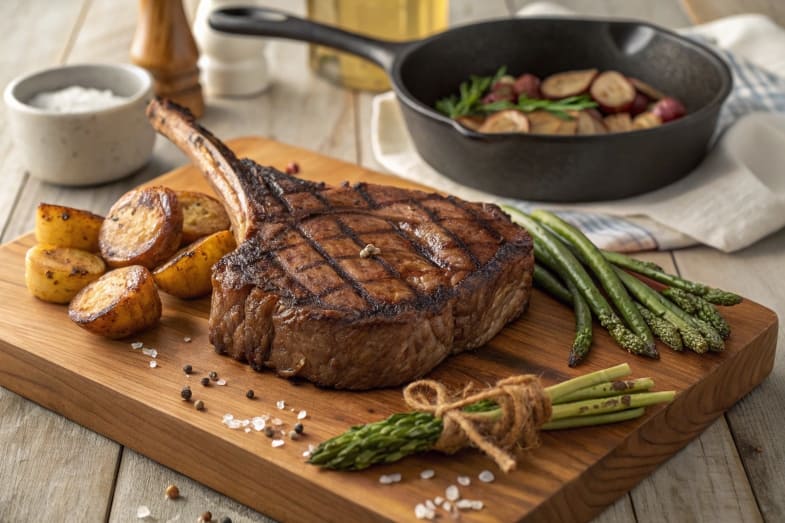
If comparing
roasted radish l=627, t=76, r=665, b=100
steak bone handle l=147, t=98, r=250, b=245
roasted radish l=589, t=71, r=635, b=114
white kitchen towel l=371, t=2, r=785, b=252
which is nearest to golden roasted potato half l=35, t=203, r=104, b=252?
steak bone handle l=147, t=98, r=250, b=245

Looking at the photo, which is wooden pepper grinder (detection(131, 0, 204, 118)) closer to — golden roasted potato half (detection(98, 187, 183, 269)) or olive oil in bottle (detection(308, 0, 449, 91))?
olive oil in bottle (detection(308, 0, 449, 91))

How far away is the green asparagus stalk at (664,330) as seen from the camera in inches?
135

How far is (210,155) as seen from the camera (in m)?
4.05

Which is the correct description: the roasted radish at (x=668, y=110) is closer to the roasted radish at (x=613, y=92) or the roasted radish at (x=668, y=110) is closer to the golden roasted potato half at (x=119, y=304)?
the roasted radish at (x=613, y=92)

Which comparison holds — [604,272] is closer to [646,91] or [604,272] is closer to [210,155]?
[210,155]

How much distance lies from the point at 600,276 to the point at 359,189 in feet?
3.15

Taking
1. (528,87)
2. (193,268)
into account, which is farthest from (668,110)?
(193,268)

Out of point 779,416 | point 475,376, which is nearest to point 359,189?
point 475,376

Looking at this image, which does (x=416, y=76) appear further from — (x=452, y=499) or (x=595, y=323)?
(x=452, y=499)

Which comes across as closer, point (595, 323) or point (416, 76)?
point (595, 323)

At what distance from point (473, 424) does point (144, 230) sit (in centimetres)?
163

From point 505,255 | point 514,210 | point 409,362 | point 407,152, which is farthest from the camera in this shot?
point 407,152

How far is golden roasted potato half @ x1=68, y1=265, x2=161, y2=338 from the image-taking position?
3463mm

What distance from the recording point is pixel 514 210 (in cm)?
416
